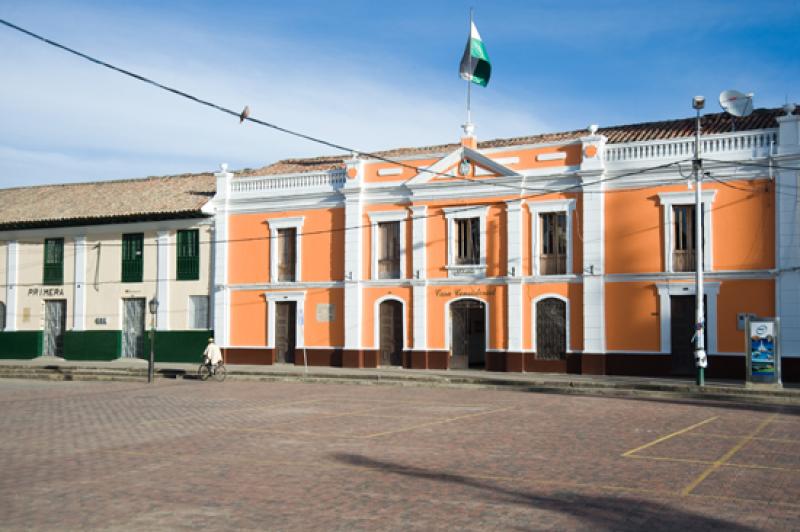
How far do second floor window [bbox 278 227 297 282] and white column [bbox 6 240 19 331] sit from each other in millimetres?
12970

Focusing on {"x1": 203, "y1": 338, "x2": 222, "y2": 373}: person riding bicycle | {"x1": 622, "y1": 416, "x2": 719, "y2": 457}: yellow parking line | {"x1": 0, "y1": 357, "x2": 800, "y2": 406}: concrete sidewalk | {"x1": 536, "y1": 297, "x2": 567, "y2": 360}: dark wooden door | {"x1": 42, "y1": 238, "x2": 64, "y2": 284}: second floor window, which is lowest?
{"x1": 0, "y1": 357, "x2": 800, "y2": 406}: concrete sidewalk

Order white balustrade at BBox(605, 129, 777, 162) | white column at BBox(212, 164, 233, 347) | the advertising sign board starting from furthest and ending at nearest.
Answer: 1. white column at BBox(212, 164, 233, 347)
2. white balustrade at BBox(605, 129, 777, 162)
3. the advertising sign board

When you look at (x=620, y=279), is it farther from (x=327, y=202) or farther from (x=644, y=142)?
(x=327, y=202)

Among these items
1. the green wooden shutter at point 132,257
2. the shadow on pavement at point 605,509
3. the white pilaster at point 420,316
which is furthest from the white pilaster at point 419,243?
the shadow on pavement at point 605,509

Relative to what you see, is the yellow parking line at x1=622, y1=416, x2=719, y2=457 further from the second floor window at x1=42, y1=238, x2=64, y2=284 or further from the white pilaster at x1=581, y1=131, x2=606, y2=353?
the second floor window at x1=42, y1=238, x2=64, y2=284

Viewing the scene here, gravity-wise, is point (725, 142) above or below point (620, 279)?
above

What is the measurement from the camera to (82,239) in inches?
1394

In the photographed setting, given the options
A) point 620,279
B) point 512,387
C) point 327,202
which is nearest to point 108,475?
point 512,387

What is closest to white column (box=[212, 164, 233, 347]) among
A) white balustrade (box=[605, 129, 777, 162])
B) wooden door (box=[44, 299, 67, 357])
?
wooden door (box=[44, 299, 67, 357])

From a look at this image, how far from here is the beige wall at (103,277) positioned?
3347cm

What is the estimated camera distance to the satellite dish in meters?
24.5

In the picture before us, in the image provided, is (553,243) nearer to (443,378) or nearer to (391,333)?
(443,378)

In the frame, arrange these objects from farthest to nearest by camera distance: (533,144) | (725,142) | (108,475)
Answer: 1. (533,144)
2. (725,142)
3. (108,475)

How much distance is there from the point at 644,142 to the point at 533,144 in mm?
3506
